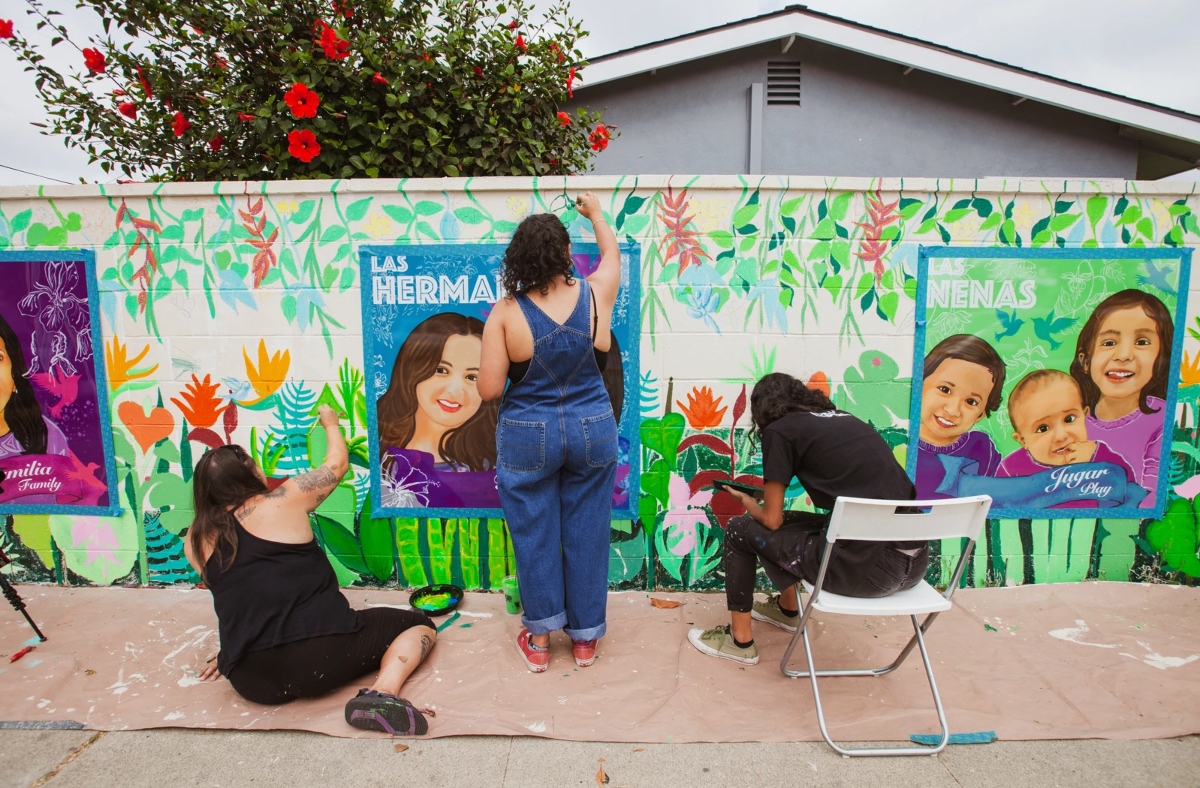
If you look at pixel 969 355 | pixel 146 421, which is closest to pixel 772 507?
pixel 969 355

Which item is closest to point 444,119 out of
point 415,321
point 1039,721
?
point 415,321

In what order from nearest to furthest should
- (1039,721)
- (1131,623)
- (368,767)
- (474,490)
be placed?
(368,767) < (1039,721) < (1131,623) < (474,490)

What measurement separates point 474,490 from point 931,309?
2416 millimetres

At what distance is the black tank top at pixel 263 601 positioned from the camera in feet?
7.11

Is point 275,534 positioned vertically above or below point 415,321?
below

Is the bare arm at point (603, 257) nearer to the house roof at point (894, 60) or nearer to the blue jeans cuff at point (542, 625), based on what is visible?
the blue jeans cuff at point (542, 625)

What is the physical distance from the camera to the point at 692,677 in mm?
2471

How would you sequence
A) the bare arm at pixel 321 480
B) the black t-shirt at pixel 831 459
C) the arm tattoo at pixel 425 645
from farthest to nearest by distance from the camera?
1. the arm tattoo at pixel 425 645
2. the bare arm at pixel 321 480
3. the black t-shirt at pixel 831 459

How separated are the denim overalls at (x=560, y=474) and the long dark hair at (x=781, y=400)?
59 cm

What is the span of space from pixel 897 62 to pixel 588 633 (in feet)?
20.0

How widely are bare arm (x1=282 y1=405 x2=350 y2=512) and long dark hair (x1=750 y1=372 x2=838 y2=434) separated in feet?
5.71

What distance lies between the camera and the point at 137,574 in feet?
10.7

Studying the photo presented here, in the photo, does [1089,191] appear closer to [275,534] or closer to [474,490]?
[474,490]

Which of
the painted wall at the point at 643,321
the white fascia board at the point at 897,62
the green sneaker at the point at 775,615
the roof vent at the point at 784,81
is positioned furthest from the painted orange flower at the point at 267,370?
the roof vent at the point at 784,81
